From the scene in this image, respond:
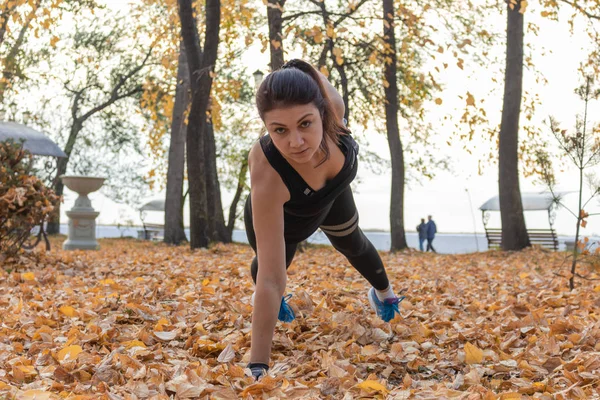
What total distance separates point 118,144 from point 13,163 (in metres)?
17.0

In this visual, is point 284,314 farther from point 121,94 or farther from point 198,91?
point 121,94

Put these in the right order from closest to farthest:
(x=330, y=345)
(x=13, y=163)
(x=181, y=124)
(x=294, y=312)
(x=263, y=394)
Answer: (x=263, y=394), (x=330, y=345), (x=294, y=312), (x=13, y=163), (x=181, y=124)

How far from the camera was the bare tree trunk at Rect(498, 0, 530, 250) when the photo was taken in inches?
503

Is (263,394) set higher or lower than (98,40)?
lower

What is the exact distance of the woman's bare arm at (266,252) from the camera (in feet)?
9.11

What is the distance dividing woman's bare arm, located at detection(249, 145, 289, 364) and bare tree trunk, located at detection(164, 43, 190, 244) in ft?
42.3

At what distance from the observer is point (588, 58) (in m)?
10.3

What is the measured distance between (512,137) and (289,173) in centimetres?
1080

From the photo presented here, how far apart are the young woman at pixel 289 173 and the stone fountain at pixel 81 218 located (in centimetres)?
951

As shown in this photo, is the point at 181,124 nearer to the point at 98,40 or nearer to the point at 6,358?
the point at 98,40

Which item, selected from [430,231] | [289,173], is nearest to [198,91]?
[289,173]

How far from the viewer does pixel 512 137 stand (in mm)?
12805

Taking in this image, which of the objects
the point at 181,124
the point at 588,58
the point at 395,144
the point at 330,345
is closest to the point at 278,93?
the point at 330,345

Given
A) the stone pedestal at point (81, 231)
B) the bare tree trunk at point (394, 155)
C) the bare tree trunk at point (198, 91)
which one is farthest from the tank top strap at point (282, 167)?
the bare tree trunk at point (394, 155)
